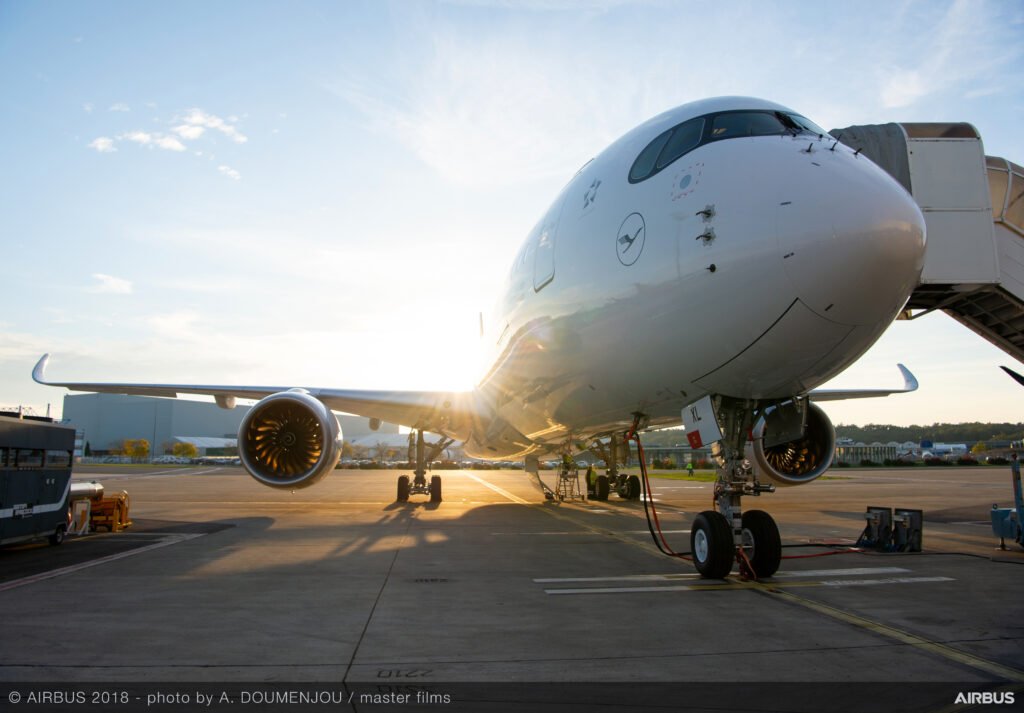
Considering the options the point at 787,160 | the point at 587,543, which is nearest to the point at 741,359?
the point at 787,160

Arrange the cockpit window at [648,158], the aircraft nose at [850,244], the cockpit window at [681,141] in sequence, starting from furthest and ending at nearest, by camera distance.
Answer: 1. the cockpit window at [648,158]
2. the cockpit window at [681,141]
3. the aircraft nose at [850,244]

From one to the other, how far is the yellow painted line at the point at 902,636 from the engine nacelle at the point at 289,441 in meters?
7.50

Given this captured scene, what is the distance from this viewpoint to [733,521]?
272 inches

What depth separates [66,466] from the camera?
10266 mm

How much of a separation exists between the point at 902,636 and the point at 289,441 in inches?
393

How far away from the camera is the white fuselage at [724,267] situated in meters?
5.14

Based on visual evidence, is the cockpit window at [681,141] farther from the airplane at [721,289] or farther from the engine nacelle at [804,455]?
the engine nacelle at [804,455]

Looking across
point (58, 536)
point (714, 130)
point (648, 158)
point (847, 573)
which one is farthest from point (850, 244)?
point (58, 536)

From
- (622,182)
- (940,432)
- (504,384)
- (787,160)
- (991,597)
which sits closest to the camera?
(787,160)

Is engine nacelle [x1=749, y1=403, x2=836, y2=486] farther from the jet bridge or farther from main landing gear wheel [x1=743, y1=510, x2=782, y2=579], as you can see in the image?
main landing gear wheel [x1=743, y1=510, x2=782, y2=579]

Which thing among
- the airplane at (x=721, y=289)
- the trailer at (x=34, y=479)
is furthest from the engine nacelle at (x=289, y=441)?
the airplane at (x=721, y=289)

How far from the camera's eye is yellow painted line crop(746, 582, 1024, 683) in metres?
3.95
